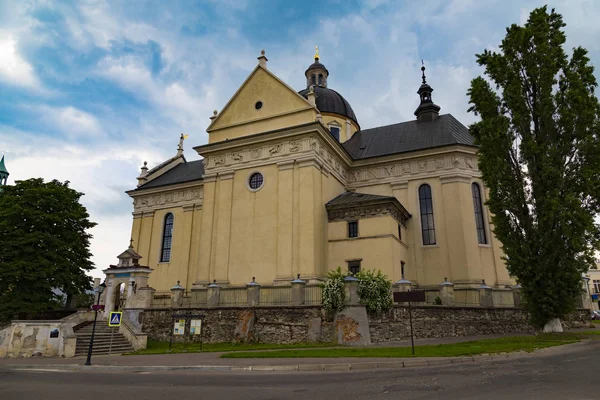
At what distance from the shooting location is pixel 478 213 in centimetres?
2828

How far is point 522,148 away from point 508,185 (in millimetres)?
1796

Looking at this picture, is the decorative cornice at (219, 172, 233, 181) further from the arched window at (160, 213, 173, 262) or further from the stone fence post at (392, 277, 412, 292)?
the stone fence post at (392, 277, 412, 292)

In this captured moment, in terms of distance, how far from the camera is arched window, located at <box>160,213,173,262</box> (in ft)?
113

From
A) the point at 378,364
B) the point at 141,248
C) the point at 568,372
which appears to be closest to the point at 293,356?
the point at 378,364

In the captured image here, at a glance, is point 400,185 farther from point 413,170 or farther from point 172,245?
point 172,245

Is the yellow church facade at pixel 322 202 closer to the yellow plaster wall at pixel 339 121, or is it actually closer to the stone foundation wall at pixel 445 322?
the yellow plaster wall at pixel 339 121

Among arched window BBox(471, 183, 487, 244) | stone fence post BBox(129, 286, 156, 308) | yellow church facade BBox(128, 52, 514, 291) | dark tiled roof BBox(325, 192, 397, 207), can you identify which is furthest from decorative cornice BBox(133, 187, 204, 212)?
arched window BBox(471, 183, 487, 244)

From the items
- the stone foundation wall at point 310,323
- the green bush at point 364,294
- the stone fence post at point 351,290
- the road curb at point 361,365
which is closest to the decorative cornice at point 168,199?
the stone foundation wall at point 310,323

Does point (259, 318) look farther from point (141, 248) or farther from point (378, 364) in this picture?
point (141, 248)

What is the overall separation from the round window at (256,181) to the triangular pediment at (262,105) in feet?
10.7

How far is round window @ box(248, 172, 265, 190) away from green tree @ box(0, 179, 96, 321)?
37.6 feet

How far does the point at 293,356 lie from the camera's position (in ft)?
43.9

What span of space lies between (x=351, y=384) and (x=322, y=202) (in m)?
17.6

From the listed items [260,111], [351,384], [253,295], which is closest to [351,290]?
[253,295]
